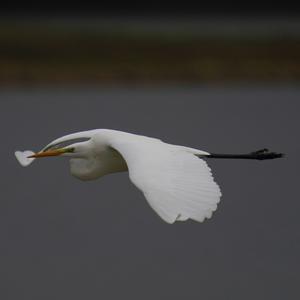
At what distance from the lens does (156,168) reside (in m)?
3.52

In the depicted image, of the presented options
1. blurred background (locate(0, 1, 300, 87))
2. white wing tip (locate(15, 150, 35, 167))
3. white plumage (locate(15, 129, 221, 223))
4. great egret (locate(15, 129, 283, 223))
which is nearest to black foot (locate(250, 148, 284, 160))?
great egret (locate(15, 129, 283, 223))

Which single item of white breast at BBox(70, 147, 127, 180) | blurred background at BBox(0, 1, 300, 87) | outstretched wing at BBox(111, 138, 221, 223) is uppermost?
blurred background at BBox(0, 1, 300, 87)

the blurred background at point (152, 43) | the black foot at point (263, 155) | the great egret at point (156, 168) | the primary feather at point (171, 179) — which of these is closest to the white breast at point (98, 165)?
the great egret at point (156, 168)

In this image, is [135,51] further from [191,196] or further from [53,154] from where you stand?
[191,196]

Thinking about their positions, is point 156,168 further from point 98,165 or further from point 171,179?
point 98,165

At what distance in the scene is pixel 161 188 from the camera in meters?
3.29

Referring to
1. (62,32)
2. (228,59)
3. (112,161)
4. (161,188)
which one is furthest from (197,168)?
(62,32)

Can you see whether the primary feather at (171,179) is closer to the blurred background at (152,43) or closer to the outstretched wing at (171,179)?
the outstretched wing at (171,179)

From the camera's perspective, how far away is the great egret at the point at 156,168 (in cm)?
315

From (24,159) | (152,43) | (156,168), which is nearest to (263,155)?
(24,159)

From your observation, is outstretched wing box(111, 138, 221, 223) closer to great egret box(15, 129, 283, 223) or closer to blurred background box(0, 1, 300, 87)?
Result: great egret box(15, 129, 283, 223)

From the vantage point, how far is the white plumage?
124 inches

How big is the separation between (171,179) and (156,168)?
0.43ft

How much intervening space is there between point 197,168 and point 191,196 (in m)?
0.37
